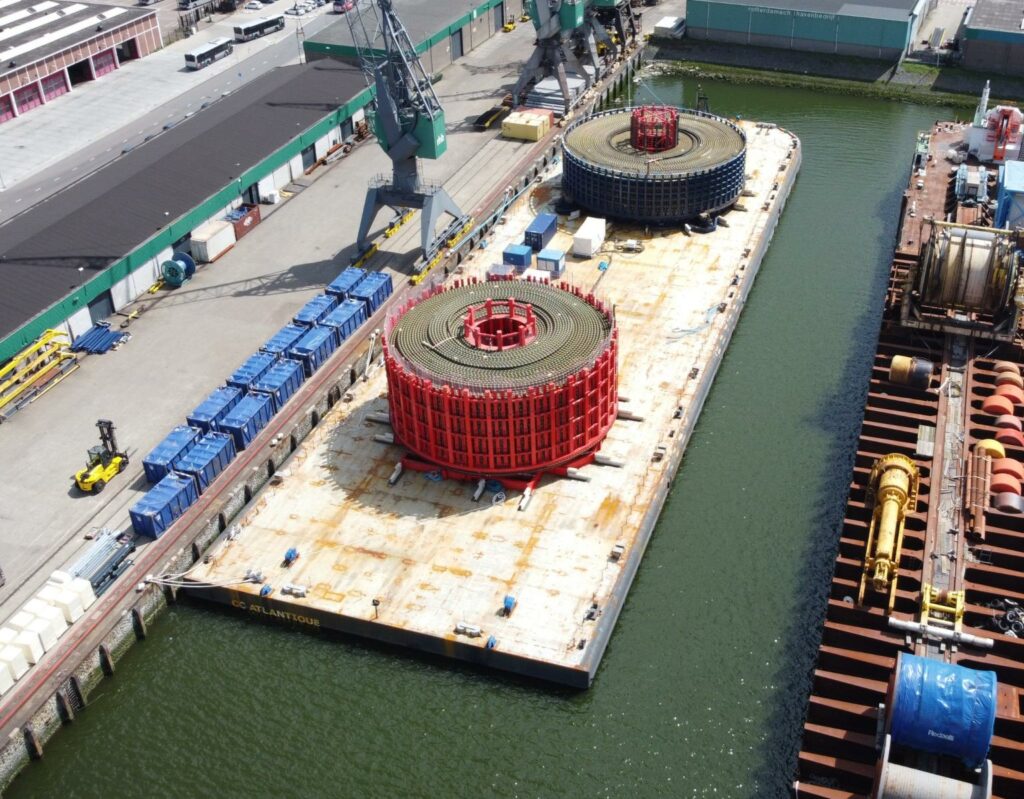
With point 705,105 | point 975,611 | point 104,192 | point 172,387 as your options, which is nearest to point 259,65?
point 104,192

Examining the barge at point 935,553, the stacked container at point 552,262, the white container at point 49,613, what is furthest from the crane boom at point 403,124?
the white container at point 49,613

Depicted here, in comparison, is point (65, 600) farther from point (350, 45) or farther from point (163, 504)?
point (350, 45)

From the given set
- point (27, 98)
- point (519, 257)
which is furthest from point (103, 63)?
point (519, 257)

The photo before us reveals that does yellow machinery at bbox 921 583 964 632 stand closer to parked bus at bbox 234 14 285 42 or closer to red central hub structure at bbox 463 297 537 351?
red central hub structure at bbox 463 297 537 351

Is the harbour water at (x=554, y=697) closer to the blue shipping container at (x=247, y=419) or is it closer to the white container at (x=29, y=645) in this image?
the white container at (x=29, y=645)

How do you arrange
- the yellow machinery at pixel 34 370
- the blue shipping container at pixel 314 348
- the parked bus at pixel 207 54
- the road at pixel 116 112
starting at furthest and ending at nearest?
the parked bus at pixel 207 54 < the road at pixel 116 112 < the blue shipping container at pixel 314 348 < the yellow machinery at pixel 34 370

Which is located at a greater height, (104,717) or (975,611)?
(975,611)

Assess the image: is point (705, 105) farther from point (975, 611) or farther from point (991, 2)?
point (975, 611)
